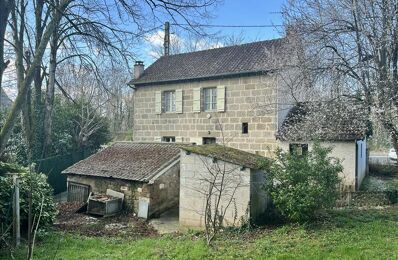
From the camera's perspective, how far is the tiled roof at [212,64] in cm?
1750

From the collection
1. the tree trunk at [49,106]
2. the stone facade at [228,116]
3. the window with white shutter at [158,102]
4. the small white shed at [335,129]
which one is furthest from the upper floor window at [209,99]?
the tree trunk at [49,106]

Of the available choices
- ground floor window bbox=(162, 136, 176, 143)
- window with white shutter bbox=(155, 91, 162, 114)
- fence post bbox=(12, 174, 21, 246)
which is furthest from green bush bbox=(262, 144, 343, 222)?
window with white shutter bbox=(155, 91, 162, 114)

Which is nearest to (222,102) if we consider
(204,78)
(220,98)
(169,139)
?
(220,98)

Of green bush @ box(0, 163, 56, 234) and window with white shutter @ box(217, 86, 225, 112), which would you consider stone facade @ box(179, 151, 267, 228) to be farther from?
window with white shutter @ box(217, 86, 225, 112)

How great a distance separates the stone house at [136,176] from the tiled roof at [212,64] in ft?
16.0

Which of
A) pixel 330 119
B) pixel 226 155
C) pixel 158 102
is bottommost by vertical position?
pixel 226 155

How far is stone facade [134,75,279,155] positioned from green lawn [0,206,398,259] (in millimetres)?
7238

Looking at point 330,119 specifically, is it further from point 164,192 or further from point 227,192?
point 164,192

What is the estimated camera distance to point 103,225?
12.1m

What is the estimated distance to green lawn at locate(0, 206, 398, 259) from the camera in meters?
7.02

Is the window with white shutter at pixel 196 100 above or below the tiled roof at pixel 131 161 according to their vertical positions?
above

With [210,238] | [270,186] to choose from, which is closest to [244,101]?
[270,186]

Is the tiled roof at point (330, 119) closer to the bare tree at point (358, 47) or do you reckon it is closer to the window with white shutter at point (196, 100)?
the bare tree at point (358, 47)

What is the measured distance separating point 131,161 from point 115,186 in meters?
1.48
